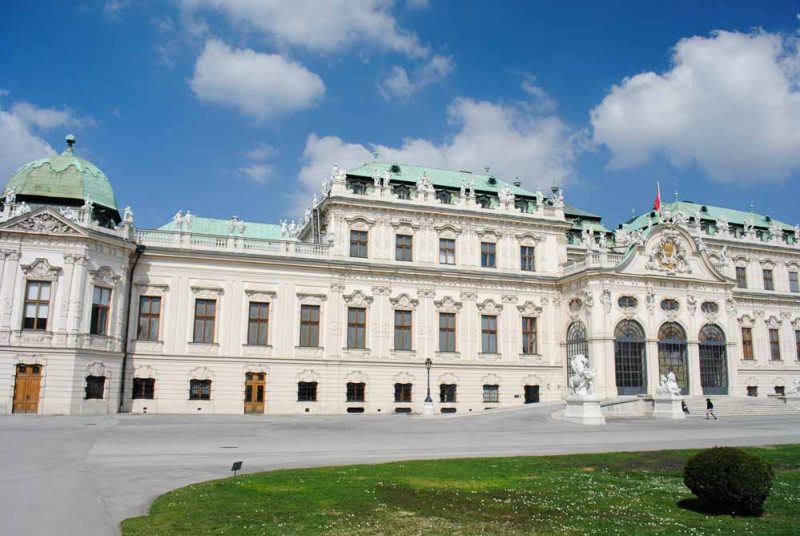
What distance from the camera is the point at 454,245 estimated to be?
169 ft

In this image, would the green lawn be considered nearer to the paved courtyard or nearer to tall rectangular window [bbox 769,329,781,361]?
the paved courtyard

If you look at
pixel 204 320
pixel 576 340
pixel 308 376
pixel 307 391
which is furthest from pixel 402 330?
pixel 204 320

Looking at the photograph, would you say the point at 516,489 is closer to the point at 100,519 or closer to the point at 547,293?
the point at 100,519

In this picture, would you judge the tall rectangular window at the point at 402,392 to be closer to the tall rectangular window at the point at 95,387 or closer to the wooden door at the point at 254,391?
the wooden door at the point at 254,391

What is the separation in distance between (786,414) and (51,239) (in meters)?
47.7

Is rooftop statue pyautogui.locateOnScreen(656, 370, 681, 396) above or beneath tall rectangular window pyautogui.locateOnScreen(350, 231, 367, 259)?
beneath

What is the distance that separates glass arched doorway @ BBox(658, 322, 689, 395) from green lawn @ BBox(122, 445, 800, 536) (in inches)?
1404

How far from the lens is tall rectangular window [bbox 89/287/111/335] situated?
4059 centimetres

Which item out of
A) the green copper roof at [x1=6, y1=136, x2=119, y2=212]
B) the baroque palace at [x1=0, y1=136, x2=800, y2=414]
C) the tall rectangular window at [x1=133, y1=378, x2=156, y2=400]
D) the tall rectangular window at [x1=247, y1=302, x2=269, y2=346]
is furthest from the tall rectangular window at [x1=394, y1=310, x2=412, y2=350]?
the green copper roof at [x1=6, y1=136, x2=119, y2=212]

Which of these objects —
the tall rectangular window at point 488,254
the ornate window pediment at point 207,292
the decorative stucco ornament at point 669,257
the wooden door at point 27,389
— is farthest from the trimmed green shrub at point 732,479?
the decorative stucco ornament at point 669,257

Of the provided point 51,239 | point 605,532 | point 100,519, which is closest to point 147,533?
point 100,519

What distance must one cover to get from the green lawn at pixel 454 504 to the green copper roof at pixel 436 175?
119 feet

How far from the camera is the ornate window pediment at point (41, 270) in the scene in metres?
38.7

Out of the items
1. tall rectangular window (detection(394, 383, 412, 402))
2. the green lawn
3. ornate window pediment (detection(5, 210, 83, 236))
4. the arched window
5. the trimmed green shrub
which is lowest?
the green lawn
